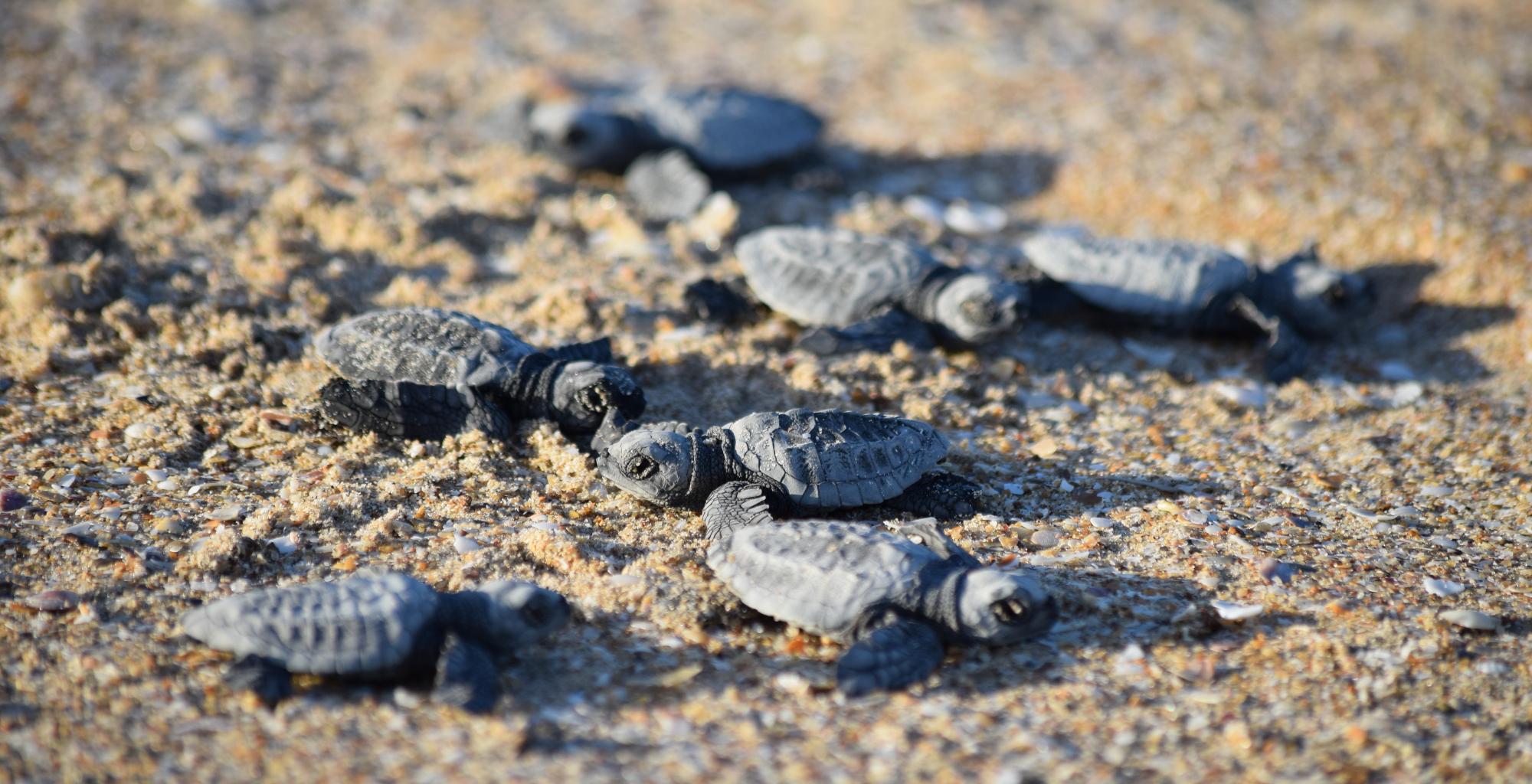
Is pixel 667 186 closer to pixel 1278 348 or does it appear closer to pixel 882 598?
pixel 1278 348

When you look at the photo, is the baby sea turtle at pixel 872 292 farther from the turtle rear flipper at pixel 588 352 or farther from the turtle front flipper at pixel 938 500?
the turtle front flipper at pixel 938 500

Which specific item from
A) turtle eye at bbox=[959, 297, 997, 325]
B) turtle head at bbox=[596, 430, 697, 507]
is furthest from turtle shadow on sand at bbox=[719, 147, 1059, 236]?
turtle head at bbox=[596, 430, 697, 507]

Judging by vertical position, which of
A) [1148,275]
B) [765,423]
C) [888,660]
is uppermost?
[1148,275]

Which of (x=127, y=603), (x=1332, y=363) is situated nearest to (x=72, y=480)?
(x=127, y=603)

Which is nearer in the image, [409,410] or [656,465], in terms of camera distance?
[656,465]

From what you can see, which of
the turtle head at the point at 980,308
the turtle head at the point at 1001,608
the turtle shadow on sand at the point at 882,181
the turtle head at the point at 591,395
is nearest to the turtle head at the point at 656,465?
the turtle head at the point at 591,395

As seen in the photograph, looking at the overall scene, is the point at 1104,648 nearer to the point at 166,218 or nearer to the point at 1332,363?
the point at 1332,363

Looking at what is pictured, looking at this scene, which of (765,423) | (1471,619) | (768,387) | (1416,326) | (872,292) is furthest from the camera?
(1416,326)

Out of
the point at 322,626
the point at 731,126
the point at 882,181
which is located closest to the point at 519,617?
the point at 322,626

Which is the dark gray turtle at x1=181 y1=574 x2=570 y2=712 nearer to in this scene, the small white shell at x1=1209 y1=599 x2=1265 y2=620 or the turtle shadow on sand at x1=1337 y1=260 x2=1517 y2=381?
the small white shell at x1=1209 y1=599 x2=1265 y2=620
